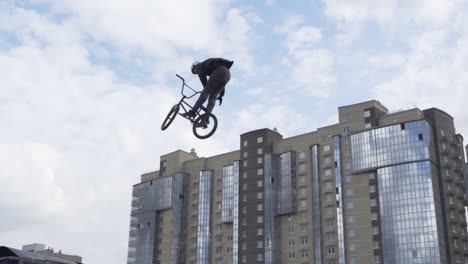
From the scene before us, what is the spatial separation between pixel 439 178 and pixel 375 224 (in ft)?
53.6

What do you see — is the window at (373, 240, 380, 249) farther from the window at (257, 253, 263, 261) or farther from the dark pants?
the dark pants

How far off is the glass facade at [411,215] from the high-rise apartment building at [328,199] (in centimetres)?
19

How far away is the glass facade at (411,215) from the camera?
10925 cm

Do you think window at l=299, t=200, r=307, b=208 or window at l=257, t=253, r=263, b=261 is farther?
window at l=257, t=253, r=263, b=261

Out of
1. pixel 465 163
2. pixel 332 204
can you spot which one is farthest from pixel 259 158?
pixel 465 163

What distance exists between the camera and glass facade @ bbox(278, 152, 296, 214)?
13100 centimetres

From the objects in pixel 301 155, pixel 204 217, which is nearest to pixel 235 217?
pixel 204 217

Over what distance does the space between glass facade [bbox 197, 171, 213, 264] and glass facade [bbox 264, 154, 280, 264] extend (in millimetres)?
19762

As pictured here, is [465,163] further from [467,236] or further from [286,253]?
[286,253]

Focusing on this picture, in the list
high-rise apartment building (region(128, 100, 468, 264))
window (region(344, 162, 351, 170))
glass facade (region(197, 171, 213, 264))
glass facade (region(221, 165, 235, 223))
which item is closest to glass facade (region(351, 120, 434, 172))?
high-rise apartment building (region(128, 100, 468, 264))

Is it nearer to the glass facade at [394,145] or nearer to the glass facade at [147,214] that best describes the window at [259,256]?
the glass facade at [147,214]

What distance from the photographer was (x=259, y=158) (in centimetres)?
14088

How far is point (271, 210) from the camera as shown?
435 feet

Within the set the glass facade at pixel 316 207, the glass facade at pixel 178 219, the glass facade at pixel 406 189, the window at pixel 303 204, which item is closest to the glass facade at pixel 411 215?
the glass facade at pixel 406 189
